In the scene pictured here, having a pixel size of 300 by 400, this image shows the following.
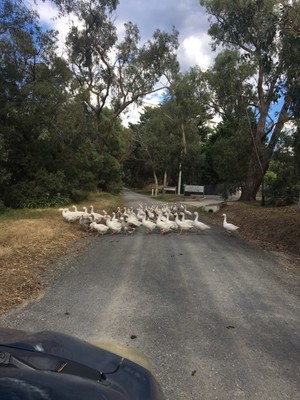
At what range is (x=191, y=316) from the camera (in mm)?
5766

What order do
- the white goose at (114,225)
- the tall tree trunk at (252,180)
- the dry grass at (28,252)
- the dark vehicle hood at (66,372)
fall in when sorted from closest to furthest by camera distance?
1. the dark vehicle hood at (66,372)
2. the dry grass at (28,252)
3. the white goose at (114,225)
4. the tall tree trunk at (252,180)

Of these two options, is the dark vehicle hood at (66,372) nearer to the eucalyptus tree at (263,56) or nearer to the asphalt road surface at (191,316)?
A: the asphalt road surface at (191,316)

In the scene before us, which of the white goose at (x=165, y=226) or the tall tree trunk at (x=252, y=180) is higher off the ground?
the tall tree trunk at (x=252, y=180)

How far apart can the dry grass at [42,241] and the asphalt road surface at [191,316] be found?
0.40 metres

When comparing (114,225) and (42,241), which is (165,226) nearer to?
(114,225)

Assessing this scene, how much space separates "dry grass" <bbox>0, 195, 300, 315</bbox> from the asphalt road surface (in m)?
0.40

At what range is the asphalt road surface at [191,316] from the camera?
402 cm

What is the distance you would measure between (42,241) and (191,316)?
6640 millimetres

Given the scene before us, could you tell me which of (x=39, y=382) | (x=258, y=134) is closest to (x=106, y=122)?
(x=258, y=134)

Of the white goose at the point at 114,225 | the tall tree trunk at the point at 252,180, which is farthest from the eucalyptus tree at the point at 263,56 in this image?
the white goose at the point at 114,225

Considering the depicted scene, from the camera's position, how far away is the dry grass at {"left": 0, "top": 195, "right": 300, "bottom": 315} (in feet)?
23.3

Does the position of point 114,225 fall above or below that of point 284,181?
below

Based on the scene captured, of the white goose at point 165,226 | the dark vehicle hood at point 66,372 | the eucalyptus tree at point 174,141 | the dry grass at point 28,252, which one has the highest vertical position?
the eucalyptus tree at point 174,141

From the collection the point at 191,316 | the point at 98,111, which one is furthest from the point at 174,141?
the point at 191,316
